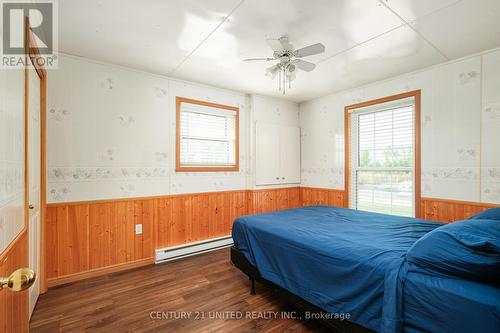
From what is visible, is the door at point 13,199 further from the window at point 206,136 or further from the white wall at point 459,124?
the white wall at point 459,124

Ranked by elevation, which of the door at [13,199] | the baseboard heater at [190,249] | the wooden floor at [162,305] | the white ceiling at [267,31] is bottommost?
the wooden floor at [162,305]

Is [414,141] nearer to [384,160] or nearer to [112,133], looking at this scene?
[384,160]

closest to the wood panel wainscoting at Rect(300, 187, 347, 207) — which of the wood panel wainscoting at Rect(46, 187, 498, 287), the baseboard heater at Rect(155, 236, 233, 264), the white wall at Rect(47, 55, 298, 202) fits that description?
the wood panel wainscoting at Rect(46, 187, 498, 287)

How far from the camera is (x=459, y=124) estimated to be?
109 inches

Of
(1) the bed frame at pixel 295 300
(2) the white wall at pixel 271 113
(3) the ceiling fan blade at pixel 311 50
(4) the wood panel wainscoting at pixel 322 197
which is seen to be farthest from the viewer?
(2) the white wall at pixel 271 113

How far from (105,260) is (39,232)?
2.57ft

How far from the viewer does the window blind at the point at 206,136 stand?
357cm

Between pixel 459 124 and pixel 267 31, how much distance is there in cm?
253

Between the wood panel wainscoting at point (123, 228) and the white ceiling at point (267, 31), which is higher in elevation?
the white ceiling at point (267, 31)

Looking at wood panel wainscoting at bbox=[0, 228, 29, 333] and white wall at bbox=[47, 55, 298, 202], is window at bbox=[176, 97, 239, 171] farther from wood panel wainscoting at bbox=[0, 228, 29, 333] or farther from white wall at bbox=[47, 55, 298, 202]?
wood panel wainscoting at bbox=[0, 228, 29, 333]

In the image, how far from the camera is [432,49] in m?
2.56

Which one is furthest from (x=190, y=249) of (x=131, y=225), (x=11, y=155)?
(x=11, y=155)

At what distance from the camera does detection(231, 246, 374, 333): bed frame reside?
5.08 ft

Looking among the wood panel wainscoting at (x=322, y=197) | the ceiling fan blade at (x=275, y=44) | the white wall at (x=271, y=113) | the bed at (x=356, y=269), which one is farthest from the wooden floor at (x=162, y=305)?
the ceiling fan blade at (x=275, y=44)
